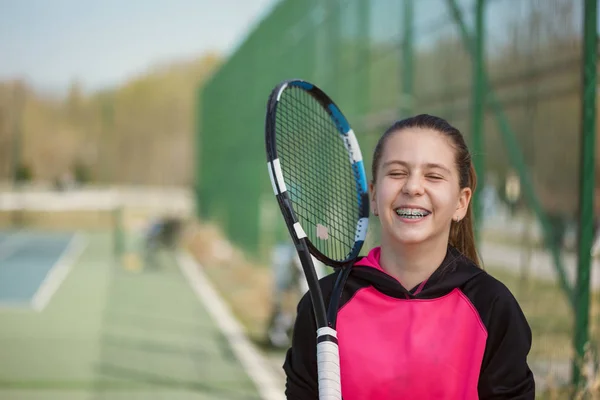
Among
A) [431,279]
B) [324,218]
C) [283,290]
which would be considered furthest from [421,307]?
[283,290]

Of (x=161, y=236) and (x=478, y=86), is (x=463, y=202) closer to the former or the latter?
(x=478, y=86)

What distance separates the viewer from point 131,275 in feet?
45.4

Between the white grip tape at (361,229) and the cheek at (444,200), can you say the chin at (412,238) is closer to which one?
the cheek at (444,200)

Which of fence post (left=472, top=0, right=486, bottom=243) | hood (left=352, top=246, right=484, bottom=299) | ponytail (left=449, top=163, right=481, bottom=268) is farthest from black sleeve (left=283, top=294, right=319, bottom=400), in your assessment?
fence post (left=472, top=0, right=486, bottom=243)

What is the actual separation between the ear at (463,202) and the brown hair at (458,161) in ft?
0.04

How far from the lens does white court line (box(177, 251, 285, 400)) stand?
6352mm

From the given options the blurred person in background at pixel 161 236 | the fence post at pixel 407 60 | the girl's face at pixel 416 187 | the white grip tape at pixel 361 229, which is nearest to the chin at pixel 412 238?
the girl's face at pixel 416 187

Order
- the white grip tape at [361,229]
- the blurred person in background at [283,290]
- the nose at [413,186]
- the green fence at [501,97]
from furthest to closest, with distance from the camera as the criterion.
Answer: the blurred person in background at [283,290], the green fence at [501,97], the white grip tape at [361,229], the nose at [413,186]

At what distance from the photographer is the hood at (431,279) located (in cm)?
208

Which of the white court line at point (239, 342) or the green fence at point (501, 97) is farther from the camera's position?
the white court line at point (239, 342)

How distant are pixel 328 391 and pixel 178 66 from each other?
50.7 meters

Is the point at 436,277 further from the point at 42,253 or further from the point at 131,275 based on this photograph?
the point at 42,253

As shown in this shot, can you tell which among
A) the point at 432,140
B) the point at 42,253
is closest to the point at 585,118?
the point at 432,140

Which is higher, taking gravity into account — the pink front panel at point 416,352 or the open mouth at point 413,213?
the open mouth at point 413,213
